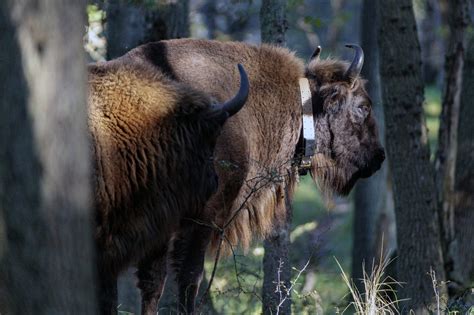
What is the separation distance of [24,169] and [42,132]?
16 centimetres

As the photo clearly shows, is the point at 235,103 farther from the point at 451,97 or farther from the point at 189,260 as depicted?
the point at 451,97

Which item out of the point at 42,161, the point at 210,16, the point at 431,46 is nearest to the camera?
the point at 42,161

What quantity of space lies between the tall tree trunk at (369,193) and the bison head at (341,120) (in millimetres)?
4181

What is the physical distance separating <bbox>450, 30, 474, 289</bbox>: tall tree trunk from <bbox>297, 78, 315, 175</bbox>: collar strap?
5.93 ft

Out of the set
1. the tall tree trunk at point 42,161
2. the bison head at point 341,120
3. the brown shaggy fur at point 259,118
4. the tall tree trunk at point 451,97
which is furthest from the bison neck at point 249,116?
the tall tree trunk at point 42,161

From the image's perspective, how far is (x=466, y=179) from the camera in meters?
8.83

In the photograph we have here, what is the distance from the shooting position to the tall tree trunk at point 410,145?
783 cm

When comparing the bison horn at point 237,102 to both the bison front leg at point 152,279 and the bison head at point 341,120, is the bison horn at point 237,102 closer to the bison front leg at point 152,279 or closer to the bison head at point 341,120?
the bison front leg at point 152,279

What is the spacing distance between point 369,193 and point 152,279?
6794 millimetres

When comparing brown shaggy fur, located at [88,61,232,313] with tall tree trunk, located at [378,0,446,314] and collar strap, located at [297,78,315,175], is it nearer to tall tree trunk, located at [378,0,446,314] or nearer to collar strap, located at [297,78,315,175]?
collar strap, located at [297,78,315,175]

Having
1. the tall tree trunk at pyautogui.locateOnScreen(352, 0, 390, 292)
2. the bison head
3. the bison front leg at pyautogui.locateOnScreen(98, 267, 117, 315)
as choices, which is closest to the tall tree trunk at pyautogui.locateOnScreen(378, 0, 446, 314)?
the bison head

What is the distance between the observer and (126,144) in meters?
6.11

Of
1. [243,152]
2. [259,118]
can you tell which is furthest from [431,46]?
[243,152]

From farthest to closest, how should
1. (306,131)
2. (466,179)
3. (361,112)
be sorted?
(466,179)
(361,112)
(306,131)
